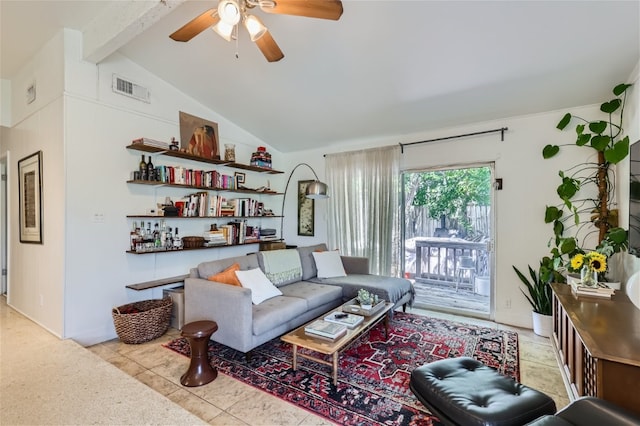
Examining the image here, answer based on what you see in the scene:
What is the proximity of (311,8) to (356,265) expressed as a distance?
3.13 m

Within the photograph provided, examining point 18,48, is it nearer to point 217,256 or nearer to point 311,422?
point 217,256

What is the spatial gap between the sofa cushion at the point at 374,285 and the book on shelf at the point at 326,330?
1071 millimetres

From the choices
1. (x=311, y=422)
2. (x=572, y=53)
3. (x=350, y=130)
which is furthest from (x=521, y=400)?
(x=350, y=130)

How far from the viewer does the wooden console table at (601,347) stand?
1.33 meters

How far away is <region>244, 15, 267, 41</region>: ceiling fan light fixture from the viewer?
Answer: 6.11 feet

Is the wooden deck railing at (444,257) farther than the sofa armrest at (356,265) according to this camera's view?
No

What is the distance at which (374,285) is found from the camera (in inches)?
135

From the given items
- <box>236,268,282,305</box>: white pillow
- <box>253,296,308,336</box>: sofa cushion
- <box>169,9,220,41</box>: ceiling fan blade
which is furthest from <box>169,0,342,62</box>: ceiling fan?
<box>253,296,308,336</box>: sofa cushion

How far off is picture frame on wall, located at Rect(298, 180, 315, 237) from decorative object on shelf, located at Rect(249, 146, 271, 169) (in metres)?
0.68

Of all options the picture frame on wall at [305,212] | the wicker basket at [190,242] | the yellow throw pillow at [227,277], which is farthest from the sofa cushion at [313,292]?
the picture frame on wall at [305,212]

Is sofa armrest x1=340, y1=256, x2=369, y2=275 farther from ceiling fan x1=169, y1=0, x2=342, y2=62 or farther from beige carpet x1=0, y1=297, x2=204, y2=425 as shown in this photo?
ceiling fan x1=169, y1=0, x2=342, y2=62

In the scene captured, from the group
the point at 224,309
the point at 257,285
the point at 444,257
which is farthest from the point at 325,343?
the point at 444,257

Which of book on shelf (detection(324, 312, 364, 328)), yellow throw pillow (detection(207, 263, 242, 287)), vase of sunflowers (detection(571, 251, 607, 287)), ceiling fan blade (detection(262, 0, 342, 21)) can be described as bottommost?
book on shelf (detection(324, 312, 364, 328))

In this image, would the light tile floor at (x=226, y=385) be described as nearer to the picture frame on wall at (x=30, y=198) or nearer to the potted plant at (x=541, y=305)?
the potted plant at (x=541, y=305)
